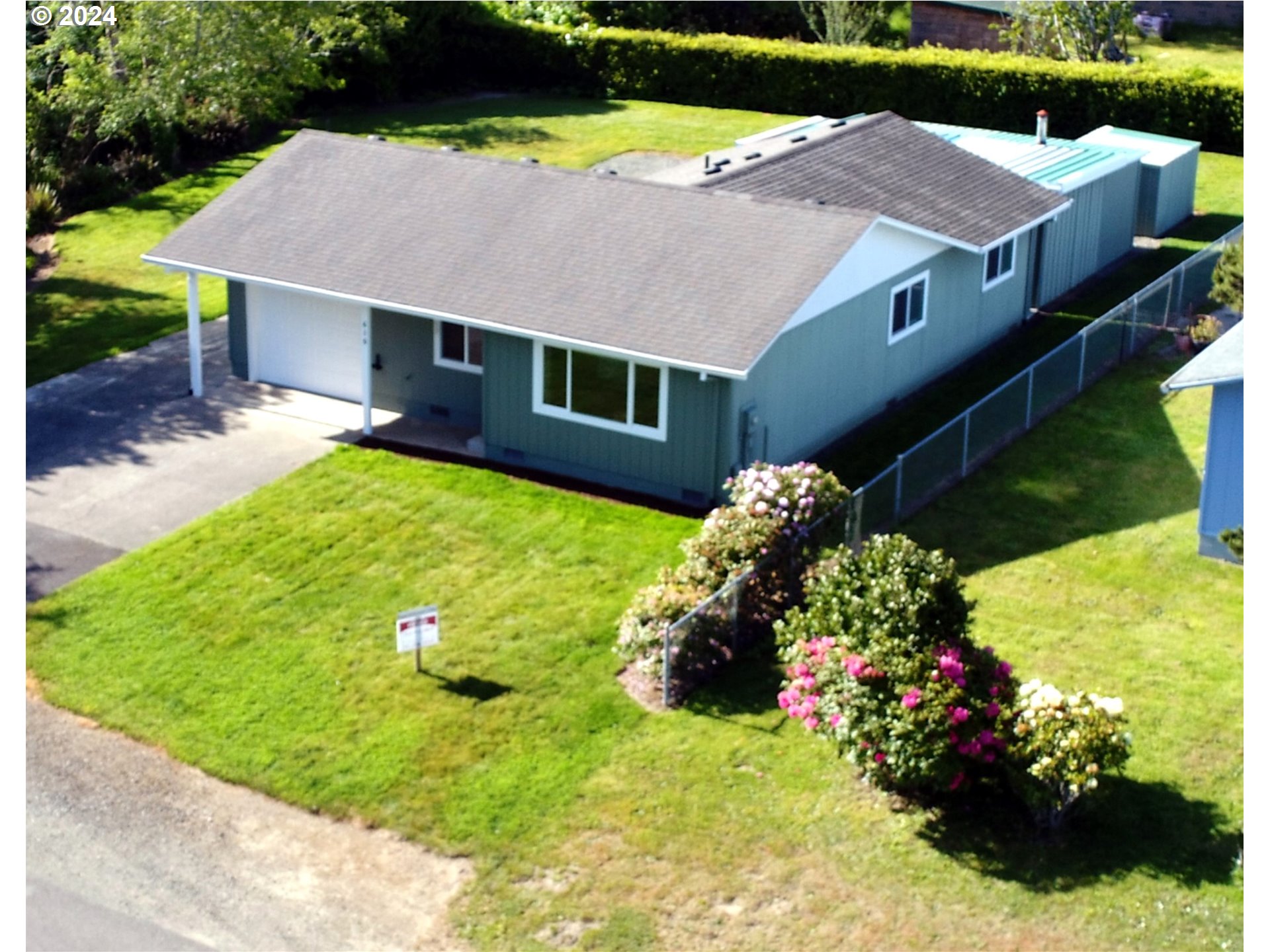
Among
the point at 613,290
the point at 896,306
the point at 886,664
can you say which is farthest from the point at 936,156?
the point at 886,664

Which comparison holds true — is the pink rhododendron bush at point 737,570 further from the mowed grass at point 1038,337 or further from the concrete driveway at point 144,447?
the concrete driveway at point 144,447

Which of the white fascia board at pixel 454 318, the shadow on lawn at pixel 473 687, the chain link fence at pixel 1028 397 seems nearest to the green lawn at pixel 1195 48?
the chain link fence at pixel 1028 397

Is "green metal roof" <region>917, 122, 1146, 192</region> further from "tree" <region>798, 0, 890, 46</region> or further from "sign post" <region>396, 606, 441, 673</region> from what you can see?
"sign post" <region>396, 606, 441, 673</region>

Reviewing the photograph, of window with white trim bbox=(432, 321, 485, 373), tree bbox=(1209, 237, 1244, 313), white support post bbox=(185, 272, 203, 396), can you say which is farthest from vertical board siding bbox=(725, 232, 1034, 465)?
white support post bbox=(185, 272, 203, 396)

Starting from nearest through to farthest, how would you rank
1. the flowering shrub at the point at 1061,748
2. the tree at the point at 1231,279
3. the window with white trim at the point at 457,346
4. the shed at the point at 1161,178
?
the flowering shrub at the point at 1061,748 < the window with white trim at the point at 457,346 < the tree at the point at 1231,279 < the shed at the point at 1161,178

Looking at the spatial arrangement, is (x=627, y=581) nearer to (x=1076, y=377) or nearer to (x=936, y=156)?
(x=1076, y=377)

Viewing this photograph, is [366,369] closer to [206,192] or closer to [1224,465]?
[1224,465]

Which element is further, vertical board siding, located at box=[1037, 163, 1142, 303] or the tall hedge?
the tall hedge
